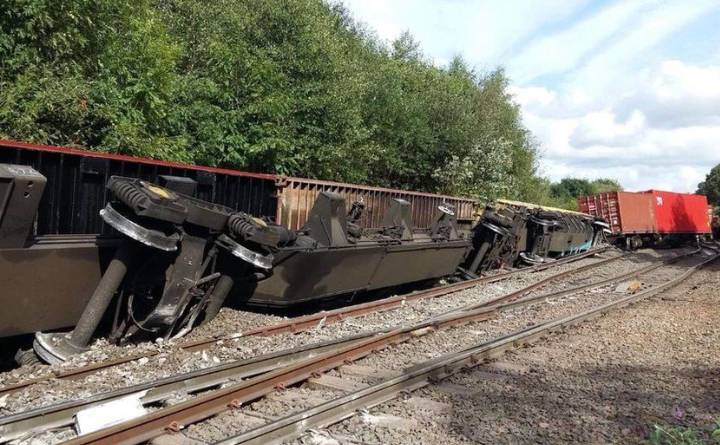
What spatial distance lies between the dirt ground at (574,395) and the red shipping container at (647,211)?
23.0m

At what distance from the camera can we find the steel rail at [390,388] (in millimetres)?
4348

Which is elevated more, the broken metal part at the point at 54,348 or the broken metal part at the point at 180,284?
the broken metal part at the point at 180,284

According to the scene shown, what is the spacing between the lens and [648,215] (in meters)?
32.3

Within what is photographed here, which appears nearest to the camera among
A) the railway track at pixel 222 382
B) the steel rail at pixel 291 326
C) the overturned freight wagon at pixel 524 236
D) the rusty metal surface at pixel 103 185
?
the railway track at pixel 222 382

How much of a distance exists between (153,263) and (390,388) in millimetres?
3268

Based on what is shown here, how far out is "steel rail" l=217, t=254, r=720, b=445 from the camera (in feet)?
14.3

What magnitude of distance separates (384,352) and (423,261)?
241 inches

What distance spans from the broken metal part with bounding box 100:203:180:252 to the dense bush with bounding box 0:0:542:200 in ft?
18.1

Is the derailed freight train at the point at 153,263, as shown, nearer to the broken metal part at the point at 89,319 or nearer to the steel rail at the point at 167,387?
the broken metal part at the point at 89,319

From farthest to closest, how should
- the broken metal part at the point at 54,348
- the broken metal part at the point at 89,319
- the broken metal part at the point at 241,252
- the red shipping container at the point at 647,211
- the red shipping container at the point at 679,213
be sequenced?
the red shipping container at the point at 679,213, the red shipping container at the point at 647,211, the broken metal part at the point at 241,252, the broken metal part at the point at 89,319, the broken metal part at the point at 54,348

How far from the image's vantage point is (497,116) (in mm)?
33812

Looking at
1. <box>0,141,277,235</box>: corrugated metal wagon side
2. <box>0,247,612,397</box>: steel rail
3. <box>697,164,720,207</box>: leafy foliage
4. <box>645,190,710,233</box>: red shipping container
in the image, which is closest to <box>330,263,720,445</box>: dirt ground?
<box>0,247,612,397</box>: steel rail

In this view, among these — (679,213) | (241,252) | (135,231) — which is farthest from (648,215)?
(135,231)

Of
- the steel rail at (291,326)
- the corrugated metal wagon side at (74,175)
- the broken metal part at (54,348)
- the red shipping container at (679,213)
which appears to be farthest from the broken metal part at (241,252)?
the red shipping container at (679,213)
